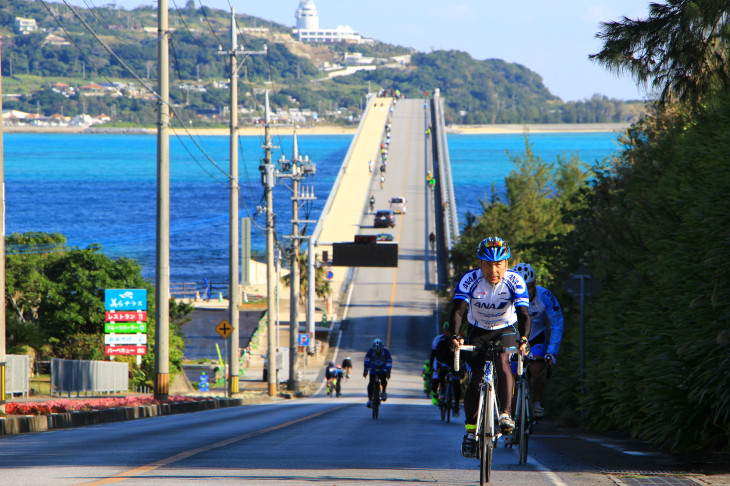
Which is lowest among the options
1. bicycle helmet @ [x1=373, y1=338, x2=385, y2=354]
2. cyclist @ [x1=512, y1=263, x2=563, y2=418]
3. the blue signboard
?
the blue signboard

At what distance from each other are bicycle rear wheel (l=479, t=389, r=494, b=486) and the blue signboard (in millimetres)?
27299

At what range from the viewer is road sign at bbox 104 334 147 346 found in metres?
33.7

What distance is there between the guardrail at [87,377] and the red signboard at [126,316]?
5.38ft

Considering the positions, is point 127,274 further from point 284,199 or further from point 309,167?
point 284,199

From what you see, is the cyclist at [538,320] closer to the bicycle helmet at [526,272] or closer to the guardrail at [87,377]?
the bicycle helmet at [526,272]

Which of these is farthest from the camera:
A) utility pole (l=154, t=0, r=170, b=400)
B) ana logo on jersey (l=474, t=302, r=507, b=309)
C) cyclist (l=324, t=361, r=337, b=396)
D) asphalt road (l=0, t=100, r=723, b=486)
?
cyclist (l=324, t=361, r=337, b=396)

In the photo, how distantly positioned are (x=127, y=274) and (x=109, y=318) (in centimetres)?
1367

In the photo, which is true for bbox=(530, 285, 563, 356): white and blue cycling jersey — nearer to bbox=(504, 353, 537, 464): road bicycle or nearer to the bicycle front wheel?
bbox=(504, 353, 537, 464): road bicycle

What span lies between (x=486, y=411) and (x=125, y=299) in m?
27.9

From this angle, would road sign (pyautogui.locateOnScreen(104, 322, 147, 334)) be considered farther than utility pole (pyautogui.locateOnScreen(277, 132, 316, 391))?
No

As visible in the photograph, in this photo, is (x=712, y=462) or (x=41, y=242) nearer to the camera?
(x=712, y=462)

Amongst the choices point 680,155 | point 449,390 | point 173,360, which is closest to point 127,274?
point 173,360

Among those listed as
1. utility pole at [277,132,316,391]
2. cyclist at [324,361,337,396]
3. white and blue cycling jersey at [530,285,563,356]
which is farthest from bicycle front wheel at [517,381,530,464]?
utility pole at [277,132,316,391]

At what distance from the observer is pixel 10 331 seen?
33781 millimetres
